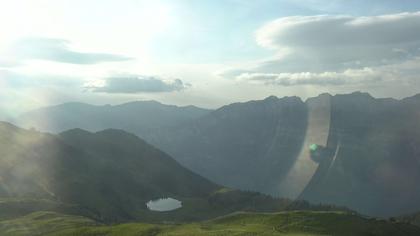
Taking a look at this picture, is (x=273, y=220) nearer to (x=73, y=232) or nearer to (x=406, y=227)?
(x=406, y=227)

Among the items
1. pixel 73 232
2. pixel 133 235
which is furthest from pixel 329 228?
pixel 73 232

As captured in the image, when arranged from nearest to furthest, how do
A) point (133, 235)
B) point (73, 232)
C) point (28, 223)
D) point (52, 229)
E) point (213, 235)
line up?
1. point (213, 235)
2. point (133, 235)
3. point (73, 232)
4. point (52, 229)
5. point (28, 223)

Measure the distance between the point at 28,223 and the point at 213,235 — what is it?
3754 inches

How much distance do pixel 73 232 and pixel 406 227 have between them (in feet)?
256

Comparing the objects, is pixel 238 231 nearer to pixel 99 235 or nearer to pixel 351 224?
pixel 351 224

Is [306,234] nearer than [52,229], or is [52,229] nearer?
[306,234]

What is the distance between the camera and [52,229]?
145m

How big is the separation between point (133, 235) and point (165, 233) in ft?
24.9

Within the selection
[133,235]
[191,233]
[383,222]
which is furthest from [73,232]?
[383,222]

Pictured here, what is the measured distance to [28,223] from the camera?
16575 cm

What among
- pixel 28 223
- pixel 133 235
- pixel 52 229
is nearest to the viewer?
pixel 133 235

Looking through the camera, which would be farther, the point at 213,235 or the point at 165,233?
the point at 165,233

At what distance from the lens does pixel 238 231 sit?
97500mm

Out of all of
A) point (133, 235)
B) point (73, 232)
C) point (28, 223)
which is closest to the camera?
point (133, 235)
